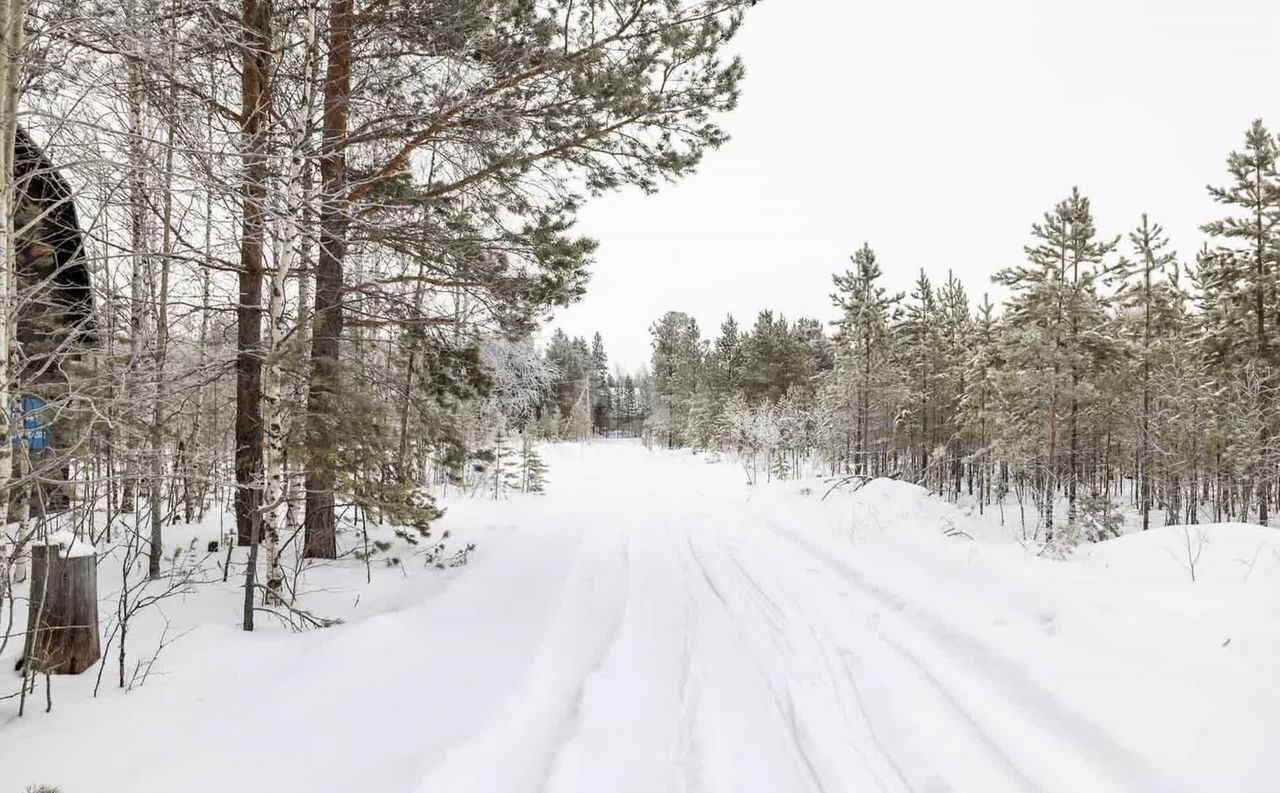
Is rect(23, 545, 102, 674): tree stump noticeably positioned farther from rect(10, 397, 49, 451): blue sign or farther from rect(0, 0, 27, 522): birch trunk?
rect(0, 0, 27, 522): birch trunk

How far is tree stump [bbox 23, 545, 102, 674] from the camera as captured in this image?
3.43 m

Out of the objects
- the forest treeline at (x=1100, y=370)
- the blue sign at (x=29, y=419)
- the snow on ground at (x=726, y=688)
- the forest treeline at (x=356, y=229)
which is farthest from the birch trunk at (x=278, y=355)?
the forest treeline at (x=1100, y=370)

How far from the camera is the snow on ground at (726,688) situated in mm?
2814

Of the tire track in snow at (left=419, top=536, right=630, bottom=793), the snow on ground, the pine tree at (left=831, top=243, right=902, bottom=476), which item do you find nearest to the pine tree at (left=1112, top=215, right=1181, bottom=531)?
the pine tree at (left=831, top=243, right=902, bottom=476)

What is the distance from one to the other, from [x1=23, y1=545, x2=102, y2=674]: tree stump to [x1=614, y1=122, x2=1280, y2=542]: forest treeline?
13.6m

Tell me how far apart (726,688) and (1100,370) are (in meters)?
17.6

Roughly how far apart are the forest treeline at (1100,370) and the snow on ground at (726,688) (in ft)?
23.9

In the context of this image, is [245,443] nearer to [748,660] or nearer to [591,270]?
[591,270]

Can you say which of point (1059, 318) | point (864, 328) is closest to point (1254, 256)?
point (1059, 318)

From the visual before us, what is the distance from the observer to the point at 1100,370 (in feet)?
51.6

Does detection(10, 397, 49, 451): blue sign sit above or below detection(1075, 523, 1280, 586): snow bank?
above

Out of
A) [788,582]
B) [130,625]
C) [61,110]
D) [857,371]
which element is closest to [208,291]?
[61,110]

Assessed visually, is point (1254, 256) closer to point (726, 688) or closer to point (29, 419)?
point (726, 688)

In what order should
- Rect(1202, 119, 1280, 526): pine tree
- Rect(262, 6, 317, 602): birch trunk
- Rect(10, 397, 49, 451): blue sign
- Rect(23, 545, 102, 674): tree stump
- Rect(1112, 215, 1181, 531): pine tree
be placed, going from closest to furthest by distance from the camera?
Rect(10, 397, 49, 451): blue sign
Rect(23, 545, 102, 674): tree stump
Rect(262, 6, 317, 602): birch trunk
Rect(1202, 119, 1280, 526): pine tree
Rect(1112, 215, 1181, 531): pine tree
